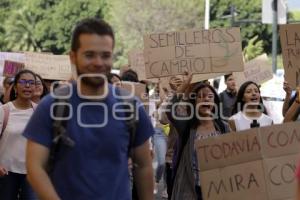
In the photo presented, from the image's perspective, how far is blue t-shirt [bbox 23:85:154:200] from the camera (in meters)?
3.72

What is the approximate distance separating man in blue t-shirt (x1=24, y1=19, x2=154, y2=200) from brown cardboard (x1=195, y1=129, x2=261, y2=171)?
1.92 metres

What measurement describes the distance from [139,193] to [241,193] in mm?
1731

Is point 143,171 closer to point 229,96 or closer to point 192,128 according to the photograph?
point 192,128

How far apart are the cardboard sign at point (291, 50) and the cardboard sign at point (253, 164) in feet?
6.53

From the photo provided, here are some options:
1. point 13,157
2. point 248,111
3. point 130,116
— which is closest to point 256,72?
point 248,111

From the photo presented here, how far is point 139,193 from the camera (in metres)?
4.00

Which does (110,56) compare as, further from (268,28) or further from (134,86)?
(268,28)

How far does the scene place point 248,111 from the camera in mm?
7469

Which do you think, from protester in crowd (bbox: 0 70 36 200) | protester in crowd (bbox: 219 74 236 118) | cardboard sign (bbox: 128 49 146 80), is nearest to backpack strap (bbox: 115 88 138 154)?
protester in crowd (bbox: 0 70 36 200)

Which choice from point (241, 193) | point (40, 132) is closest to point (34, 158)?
point (40, 132)

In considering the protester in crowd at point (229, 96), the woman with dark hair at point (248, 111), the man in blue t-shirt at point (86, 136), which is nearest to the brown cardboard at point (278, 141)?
the woman with dark hair at point (248, 111)

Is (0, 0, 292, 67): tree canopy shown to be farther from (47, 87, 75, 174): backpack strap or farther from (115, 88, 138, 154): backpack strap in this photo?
(47, 87, 75, 174): backpack strap

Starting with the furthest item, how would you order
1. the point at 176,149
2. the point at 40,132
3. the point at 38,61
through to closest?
the point at 38,61
the point at 176,149
the point at 40,132

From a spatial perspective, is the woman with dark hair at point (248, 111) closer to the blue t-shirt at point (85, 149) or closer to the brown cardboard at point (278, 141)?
the brown cardboard at point (278, 141)
